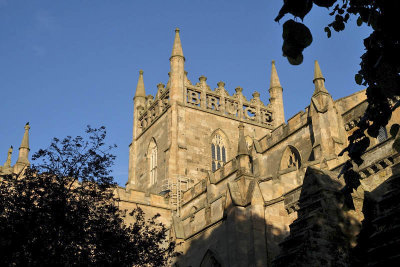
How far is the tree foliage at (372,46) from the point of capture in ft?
9.77

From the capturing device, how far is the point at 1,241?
1123cm

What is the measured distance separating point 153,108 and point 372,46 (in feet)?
123

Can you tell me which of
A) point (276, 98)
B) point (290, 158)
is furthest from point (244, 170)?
point (276, 98)

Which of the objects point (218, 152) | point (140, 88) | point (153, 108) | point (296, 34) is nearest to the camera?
point (296, 34)

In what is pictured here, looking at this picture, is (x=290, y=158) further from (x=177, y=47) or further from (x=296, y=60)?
(x=296, y=60)

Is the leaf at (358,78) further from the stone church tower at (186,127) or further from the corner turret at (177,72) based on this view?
the corner turret at (177,72)

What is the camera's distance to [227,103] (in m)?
40.2

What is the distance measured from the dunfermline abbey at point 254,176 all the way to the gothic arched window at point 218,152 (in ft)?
0.29

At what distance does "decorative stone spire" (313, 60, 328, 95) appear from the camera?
2419 cm

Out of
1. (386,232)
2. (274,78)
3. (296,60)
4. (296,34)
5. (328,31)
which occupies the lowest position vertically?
(386,232)

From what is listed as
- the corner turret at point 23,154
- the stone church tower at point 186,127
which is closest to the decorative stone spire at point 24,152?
the corner turret at point 23,154

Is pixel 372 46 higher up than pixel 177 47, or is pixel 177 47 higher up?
pixel 177 47

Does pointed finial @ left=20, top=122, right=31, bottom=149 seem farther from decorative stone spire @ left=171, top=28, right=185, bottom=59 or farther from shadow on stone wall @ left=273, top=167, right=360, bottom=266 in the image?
shadow on stone wall @ left=273, top=167, right=360, bottom=266

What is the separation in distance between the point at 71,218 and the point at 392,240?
9.70 meters
